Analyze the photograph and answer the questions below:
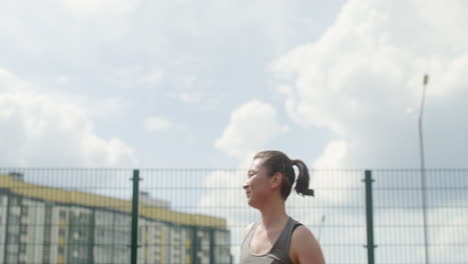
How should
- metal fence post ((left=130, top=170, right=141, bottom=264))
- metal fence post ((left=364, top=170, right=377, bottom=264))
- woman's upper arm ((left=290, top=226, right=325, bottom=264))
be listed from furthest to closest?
metal fence post ((left=130, top=170, right=141, bottom=264))
metal fence post ((left=364, top=170, right=377, bottom=264))
woman's upper arm ((left=290, top=226, right=325, bottom=264))

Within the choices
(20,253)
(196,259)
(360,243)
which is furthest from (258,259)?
(20,253)

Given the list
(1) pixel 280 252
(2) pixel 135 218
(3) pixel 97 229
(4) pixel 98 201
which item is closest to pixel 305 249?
(1) pixel 280 252

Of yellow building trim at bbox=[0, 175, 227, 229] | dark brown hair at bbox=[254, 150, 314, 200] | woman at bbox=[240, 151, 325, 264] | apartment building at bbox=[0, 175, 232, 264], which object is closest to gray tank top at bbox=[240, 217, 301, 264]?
woman at bbox=[240, 151, 325, 264]

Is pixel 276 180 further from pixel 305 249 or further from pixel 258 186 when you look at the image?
pixel 305 249

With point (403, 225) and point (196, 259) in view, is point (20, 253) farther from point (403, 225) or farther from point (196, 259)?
point (403, 225)

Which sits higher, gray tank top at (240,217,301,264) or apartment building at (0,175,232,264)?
apartment building at (0,175,232,264)

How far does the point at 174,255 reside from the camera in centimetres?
988

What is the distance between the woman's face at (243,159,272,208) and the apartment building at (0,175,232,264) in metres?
5.63

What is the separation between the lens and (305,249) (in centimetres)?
273

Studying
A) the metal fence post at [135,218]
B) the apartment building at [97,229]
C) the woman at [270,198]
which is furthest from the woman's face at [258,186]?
the metal fence post at [135,218]

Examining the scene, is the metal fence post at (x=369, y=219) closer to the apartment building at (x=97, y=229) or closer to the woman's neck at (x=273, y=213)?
the apartment building at (x=97, y=229)

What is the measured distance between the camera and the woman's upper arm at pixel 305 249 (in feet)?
8.91

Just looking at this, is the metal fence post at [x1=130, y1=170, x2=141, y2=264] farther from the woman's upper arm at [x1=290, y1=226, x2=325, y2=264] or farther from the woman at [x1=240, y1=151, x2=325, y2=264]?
the woman's upper arm at [x1=290, y1=226, x2=325, y2=264]

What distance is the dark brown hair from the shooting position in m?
2.96
